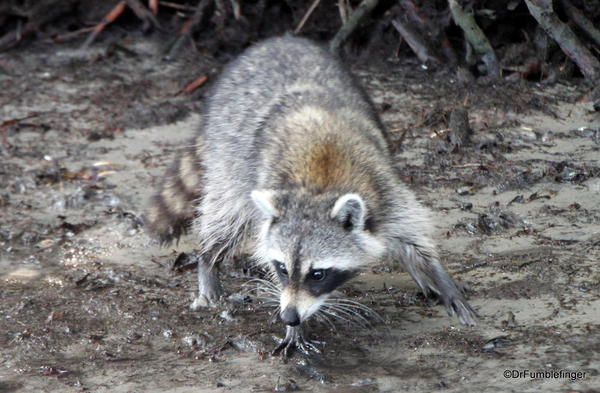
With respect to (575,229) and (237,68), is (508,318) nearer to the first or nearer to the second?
(575,229)

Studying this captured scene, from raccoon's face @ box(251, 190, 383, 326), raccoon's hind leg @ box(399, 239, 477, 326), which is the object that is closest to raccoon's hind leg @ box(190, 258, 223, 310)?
raccoon's face @ box(251, 190, 383, 326)

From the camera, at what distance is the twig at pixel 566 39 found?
6.39m

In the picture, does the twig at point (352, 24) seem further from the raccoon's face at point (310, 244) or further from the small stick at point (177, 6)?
the raccoon's face at point (310, 244)

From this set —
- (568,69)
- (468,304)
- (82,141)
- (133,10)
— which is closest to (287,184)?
(468,304)

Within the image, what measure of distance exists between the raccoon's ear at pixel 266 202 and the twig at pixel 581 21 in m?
3.53

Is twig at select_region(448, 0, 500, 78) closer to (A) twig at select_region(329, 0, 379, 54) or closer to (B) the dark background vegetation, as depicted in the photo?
(B) the dark background vegetation

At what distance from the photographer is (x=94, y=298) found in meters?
4.49

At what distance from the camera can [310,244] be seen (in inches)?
150

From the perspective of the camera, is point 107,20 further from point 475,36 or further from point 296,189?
point 296,189

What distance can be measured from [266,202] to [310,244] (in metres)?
0.26

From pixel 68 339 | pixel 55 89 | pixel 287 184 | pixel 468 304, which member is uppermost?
pixel 287 184

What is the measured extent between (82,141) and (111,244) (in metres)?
1.49

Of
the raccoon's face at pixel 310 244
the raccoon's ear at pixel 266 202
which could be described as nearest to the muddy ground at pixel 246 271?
the raccoon's face at pixel 310 244

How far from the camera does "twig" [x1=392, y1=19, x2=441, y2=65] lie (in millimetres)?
6957
